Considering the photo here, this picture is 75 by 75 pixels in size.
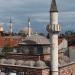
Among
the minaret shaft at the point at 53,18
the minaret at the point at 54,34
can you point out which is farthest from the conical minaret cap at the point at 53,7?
the minaret shaft at the point at 53,18

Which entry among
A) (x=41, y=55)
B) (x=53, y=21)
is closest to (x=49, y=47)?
(x=41, y=55)

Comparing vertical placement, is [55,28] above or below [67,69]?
above

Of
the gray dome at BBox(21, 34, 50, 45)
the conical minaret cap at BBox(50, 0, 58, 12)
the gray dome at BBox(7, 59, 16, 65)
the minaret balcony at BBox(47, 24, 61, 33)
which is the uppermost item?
the conical minaret cap at BBox(50, 0, 58, 12)

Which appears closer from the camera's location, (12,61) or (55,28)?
(55,28)

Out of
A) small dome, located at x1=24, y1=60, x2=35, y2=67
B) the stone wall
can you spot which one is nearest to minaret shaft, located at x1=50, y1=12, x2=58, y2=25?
small dome, located at x1=24, y1=60, x2=35, y2=67

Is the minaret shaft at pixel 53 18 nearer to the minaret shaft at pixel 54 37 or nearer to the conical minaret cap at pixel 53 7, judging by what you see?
the minaret shaft at pixel 54 37

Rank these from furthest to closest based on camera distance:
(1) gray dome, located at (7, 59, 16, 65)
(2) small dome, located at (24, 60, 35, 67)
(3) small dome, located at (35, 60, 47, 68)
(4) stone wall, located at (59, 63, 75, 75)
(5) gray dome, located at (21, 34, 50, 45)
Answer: (5) gray dome, located at (21, 34, 50, 45) → (1) gray dome, located at (7, 59, 16, 65) → (4) stone wall, located at (59, 63, 75, 75) → (2) small dome, located at (24, 60, 35, 67) → (3) small dome, located at (35, 60, 47, 68)

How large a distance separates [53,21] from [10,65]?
9.93 feet

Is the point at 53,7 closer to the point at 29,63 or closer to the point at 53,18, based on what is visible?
the point at 53,18

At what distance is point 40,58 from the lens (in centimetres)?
1492

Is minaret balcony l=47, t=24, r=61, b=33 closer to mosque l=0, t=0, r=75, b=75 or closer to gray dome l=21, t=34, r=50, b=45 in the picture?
mosque l=0, t=0, r=75, b=75

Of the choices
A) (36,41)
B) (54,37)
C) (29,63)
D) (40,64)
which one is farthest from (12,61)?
(54,37)

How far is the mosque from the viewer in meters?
14.0

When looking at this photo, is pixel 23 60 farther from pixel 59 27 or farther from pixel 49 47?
pixel 59 27
